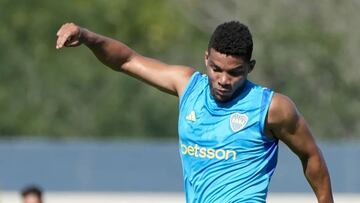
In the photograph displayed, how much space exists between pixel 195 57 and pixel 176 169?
448 inches

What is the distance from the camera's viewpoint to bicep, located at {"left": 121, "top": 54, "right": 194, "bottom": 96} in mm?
7324

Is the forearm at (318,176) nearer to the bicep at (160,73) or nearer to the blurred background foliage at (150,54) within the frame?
the bicep at (160,73)

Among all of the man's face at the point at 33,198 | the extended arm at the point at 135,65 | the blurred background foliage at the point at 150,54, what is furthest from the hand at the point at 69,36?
the blurred background foliage at the point at 150,54

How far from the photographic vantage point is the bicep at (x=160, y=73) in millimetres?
7324

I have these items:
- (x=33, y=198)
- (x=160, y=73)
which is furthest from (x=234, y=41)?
(x=33, y=198)

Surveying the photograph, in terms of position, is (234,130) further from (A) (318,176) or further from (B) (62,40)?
(B) (62,40)

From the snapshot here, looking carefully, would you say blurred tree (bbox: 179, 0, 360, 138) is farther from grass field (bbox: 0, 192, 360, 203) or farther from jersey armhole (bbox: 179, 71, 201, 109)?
jersey armhole (bbox: 179, 71, 201, 109)

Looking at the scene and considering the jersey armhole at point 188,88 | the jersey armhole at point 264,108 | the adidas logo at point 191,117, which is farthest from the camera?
the jersey armhole at point 188,88

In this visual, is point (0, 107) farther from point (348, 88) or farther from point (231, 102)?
point (231, 102)

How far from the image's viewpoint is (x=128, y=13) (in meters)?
45.6

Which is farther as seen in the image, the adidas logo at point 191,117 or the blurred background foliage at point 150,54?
the blurred background foliage at point 150,54

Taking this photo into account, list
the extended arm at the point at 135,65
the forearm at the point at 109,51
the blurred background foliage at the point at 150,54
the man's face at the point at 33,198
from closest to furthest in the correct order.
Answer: the extended arm at the point at 135,65 < the forearm at the point at 109,51 < the man's face at the point at 33,198 < the blurred background foliage at the point at 150,54

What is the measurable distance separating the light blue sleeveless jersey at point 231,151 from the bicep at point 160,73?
14.3 inches

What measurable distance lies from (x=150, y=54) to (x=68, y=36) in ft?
113
